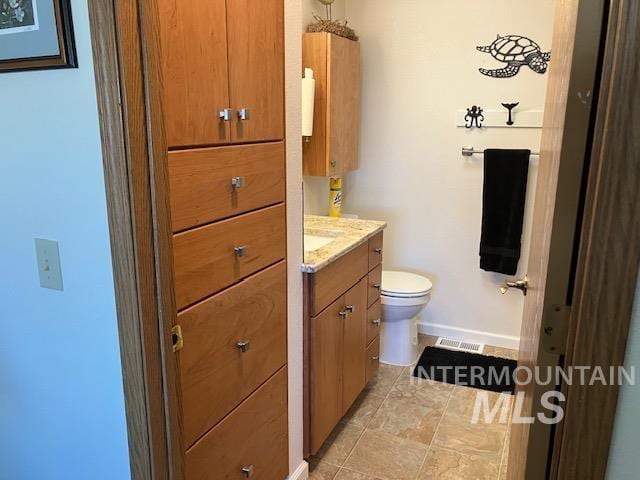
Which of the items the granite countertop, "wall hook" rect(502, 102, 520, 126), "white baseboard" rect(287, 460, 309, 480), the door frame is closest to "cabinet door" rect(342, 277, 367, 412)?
the granite countertop

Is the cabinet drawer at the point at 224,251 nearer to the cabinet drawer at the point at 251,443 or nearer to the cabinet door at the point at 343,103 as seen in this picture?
the cabinet drawer at the point at 251,443

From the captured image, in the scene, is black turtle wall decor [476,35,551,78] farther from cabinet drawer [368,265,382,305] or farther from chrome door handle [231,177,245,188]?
chrome door handle [231,177,245,188]

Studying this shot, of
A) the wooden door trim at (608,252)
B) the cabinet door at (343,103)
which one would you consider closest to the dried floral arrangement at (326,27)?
the cabinet door at (343,103)

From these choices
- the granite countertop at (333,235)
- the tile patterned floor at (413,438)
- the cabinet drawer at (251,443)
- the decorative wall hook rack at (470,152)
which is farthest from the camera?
the decorative wall hook rack at (470,152)

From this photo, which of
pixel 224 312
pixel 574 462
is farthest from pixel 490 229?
pixel 574 462

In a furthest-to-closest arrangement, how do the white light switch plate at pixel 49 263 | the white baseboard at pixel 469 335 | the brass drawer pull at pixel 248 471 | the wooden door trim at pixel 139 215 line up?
1. the white baseboard at pixel 469 335
2. the brass drawer pull at pixel 248 471
3. the white light switch plate at pixel 49 263
4. the wooden door trim at pixel 139 215

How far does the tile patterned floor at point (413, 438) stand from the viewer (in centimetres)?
218

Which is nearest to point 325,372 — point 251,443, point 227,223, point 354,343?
point 354,343

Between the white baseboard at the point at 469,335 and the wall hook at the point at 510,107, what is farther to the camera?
the white baseboard at the point at 469,335

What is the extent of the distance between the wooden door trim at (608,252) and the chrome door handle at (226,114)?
93 centimetres

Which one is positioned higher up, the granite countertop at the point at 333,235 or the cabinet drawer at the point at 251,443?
the granite countertop at the point at 333,235

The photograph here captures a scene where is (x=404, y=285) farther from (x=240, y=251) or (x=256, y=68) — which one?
(x=256, y=68)

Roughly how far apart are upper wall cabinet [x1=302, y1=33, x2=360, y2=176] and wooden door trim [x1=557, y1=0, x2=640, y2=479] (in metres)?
2.06

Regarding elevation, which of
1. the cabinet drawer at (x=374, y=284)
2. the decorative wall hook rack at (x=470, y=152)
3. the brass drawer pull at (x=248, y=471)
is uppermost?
the decorative wall hook rack at (x=470, y=152)
